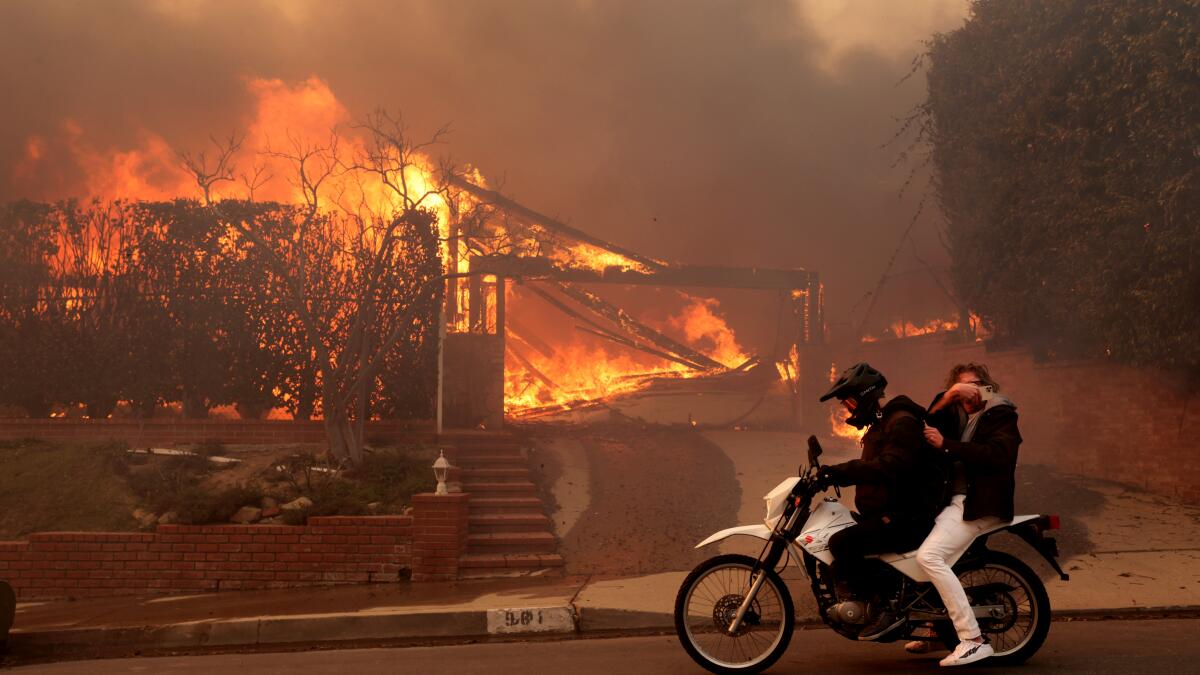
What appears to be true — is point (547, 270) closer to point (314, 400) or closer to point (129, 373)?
point (314, 400)

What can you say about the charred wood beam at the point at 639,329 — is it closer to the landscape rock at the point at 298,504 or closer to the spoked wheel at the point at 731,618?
the landscape rock at the point at 298,504

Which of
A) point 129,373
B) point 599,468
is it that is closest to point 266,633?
point 599,468

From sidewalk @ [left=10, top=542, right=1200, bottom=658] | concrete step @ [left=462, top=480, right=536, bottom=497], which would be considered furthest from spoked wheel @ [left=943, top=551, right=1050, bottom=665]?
concrete step @ [left=462, top=480, right=536, bottom=497]

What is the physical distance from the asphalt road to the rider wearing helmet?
0.59 meters

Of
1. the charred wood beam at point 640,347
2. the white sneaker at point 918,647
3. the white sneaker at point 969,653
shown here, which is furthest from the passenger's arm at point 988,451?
the charred wood beam at point 640,347

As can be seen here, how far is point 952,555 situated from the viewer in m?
5.75

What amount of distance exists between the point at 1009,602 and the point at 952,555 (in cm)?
57

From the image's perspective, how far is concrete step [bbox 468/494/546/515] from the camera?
1275 cm

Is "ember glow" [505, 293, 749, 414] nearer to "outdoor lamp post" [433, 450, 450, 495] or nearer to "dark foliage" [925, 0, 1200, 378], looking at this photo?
"dark foliage" [925, 0, 1200, 378]

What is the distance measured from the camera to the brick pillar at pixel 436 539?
1078 cm

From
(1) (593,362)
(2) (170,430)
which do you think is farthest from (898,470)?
(1) (593,362)

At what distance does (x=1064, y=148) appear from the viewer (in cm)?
1378

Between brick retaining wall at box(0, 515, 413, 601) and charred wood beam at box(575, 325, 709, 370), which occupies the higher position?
charred wood beam at box(575, 325, 709, 370)

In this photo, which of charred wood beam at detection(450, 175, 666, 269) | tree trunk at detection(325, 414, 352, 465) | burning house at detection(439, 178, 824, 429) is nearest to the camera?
tree trunk at detection(325, 414, 352, 465)
